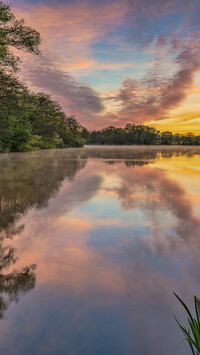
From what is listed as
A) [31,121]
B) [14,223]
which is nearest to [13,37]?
[14,223]

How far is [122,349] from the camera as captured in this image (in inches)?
85.1

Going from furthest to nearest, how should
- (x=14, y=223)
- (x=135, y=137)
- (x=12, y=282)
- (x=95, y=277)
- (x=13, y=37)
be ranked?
(x=135, y=137) < (x=13, y=37) < (x=14, y=223) < (x=95, y=277) < (x=12, y=282)

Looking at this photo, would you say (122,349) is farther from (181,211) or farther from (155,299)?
(181,211)

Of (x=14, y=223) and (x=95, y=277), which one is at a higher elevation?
(x=14, y=223)

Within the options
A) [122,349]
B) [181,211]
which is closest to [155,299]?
[122,349]

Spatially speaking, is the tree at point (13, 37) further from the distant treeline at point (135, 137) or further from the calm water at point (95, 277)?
the distant treeline at point (135, 137)

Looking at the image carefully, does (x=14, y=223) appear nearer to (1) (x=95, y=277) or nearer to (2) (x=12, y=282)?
(2) (x=12, y=282)

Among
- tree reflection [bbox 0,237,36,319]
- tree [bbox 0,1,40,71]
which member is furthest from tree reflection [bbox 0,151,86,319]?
tree [bbox 0,1,40,71]

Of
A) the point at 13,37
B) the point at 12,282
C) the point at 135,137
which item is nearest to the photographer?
the point at 12,282

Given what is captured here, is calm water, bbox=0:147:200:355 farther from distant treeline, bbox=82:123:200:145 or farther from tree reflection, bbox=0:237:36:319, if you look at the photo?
distant treeline, bbox=82:123:200:145

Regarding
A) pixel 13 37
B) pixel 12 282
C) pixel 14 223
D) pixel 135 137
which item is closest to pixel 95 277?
pixel 12 282

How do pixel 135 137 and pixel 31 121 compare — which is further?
pixel 135 137

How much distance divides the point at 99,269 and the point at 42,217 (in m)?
2.89

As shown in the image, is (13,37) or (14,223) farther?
(13,37)
